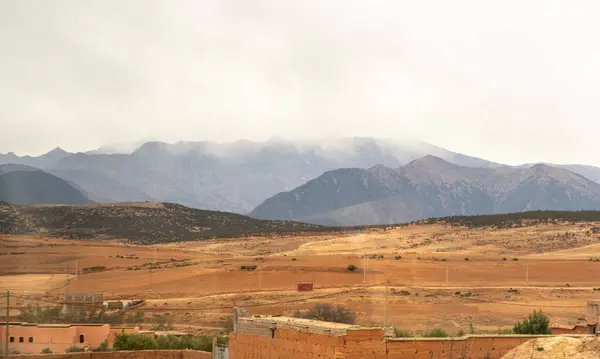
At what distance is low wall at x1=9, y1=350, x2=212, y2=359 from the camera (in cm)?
2920

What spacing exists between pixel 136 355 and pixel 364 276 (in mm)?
32281

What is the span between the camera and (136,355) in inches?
1158

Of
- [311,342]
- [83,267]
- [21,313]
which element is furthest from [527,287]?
[83,267]

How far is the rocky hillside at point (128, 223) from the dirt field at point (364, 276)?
10.3 m

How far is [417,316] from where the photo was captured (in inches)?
1650

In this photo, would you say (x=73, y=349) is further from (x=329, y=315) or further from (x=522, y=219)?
(x=522, y=219)

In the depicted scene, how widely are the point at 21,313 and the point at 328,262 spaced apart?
31856mm

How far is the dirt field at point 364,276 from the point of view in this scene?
4403 cm

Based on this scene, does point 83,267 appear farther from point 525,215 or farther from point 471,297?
point 525,215

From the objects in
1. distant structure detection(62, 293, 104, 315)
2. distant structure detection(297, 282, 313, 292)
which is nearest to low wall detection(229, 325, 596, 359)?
distant structure detection(62, 293, 104, 315)

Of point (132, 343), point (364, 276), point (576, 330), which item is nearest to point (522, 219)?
point (364, 276)

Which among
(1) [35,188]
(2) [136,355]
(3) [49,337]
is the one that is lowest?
(2) [136,355]

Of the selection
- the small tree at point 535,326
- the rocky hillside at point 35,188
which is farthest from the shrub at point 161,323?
the rocky hillside at point 35,188

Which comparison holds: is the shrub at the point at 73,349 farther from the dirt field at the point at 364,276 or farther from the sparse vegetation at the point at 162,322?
the dirt field at the point at 364,276
